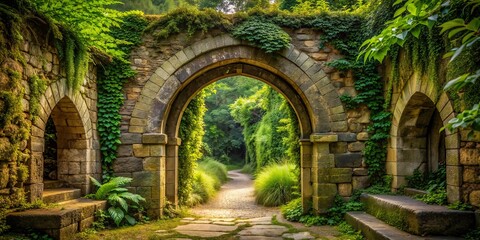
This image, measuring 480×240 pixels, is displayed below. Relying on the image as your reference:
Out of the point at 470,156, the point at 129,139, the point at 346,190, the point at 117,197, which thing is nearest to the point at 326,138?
the point at 346,190

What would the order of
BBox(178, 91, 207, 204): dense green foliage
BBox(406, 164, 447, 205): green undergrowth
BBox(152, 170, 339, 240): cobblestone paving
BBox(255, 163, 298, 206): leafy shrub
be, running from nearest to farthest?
BBox(406, 164, 447, 205): green undergrowth, BBox(152, 170, 339, 240): cobblestone paving, BBox(178, 91, 207, 204): dense green foliage, BBox(255, 163, 298, 206): leafy shrub

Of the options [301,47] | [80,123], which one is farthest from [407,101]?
[80,123]

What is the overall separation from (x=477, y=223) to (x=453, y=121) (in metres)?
2.70

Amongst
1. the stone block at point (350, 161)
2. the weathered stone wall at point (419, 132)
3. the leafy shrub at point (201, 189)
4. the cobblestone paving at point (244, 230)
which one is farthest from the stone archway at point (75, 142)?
the weathered stone wall at point (419, 132)

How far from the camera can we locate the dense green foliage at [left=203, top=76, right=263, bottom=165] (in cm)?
2348

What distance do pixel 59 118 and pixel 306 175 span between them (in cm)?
435

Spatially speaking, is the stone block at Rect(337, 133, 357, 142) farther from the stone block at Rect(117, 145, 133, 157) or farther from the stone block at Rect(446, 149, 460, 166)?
the stone block at Rect(117, 145, 133, 157)

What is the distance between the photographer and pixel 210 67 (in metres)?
6.79

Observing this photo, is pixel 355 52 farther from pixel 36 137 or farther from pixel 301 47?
pixel 36 137

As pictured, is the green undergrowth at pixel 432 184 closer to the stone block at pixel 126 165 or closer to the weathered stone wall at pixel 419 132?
the weathered stone wall at pixel 419 132

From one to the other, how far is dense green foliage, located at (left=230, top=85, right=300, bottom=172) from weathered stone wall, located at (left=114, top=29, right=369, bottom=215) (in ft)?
4.79

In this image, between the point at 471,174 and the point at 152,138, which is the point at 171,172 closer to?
the point at 152,138

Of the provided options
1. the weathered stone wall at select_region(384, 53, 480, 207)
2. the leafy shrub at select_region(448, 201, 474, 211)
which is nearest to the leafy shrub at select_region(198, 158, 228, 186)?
the weathered stone wall at select_region(384, 53, 480, 207)

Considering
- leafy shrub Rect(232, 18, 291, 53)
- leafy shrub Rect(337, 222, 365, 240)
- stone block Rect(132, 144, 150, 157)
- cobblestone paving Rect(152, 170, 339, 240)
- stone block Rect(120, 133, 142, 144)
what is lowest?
cobblestone paving Rect(152, 170, 339, 240)
